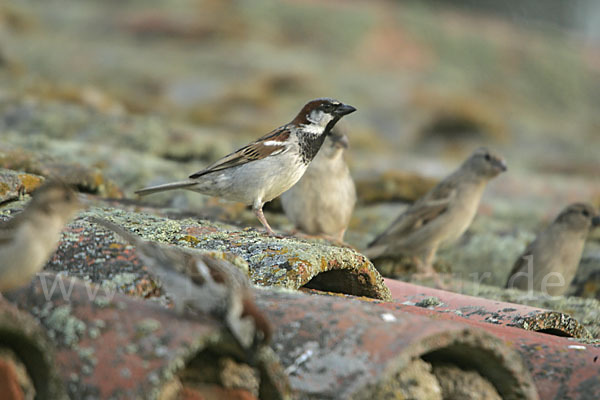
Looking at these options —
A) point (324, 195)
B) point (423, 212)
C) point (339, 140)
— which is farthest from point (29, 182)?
point (423, 212)

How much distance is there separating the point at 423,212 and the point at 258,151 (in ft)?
9.81

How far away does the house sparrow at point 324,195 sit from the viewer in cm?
704

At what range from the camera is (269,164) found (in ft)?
17.1

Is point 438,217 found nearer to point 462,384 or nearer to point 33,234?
point 462,384

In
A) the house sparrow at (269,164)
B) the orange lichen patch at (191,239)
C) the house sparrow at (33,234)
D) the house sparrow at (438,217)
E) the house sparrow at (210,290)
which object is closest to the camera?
the house sparrow at (210,290)

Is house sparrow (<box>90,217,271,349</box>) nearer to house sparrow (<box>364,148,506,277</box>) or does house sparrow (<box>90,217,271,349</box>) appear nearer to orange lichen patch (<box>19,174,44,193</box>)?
orange lichen patch (<box>19,174,44,193</box>)

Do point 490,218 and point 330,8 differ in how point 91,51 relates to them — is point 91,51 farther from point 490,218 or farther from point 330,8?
point 490,218

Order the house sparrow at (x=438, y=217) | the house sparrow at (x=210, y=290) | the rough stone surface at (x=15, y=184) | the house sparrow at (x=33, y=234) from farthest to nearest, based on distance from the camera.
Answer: the house sparrow at (x=438, y=217)
the rough stone surface at (x=15, y=184)
the house sparrow at (x=33, y=234)
the house sparrow at (x=210, y=290)

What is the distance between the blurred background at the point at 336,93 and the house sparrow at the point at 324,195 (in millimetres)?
604

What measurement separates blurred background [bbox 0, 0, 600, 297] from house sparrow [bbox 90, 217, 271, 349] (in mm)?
3103

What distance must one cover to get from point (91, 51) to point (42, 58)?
245 centimetres

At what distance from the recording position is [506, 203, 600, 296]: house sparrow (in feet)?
Result: 23.4

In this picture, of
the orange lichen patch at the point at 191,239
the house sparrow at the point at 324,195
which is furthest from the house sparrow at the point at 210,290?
the house sparrow at the point at 324,195

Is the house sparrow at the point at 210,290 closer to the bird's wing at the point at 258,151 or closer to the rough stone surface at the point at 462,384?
the rough stone surface at the point at 462,384
